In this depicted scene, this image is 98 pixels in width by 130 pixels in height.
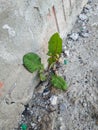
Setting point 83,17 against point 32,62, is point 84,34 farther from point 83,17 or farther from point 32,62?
point 32,62

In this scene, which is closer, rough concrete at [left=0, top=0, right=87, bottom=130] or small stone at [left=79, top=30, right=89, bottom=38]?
rough concrete at [left=0, top=0, right=87, bottom=130]

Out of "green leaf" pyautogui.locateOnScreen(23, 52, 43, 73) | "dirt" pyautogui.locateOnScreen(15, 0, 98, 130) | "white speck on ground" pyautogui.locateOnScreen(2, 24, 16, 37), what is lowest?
"dirt" pyautogui.locateOnScreen(15, 0, 98, 130)

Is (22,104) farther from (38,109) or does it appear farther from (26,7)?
(26,7)

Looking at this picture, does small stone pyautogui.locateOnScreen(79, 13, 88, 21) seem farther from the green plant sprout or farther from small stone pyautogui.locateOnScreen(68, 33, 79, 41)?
the green plant sprout

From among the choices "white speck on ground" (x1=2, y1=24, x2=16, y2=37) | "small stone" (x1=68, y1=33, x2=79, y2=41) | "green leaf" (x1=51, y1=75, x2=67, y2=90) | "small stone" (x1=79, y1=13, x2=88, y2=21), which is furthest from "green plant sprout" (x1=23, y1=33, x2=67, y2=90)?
"small stone" (x1=79, y1=13, x2=88, y2=21)

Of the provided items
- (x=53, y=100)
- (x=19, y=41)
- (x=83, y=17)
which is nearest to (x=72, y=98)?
(x=53, y=100)

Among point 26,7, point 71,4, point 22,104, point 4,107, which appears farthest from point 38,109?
point 71,4
